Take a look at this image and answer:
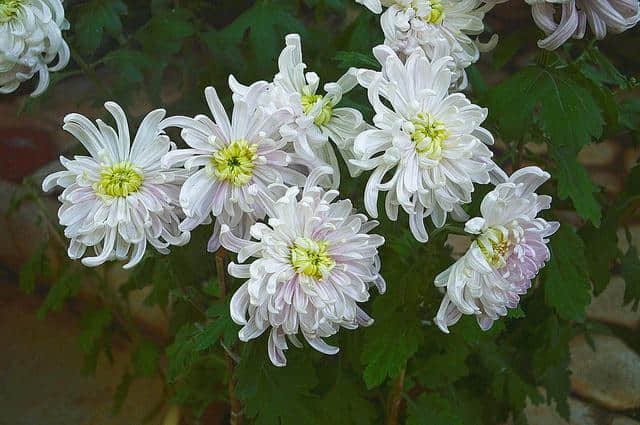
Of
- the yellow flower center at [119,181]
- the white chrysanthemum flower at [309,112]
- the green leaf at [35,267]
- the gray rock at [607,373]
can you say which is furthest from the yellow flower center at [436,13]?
the gray rock at [607,373]

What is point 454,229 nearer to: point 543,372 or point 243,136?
point 243,136

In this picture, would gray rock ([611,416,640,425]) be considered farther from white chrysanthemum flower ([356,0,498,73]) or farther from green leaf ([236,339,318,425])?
white chrysanthemum flower ([356,0,498,73])

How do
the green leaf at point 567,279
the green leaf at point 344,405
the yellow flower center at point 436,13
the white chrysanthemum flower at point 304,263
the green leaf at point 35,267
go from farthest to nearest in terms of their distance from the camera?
the green leaf at point 35,267, the green leaf at point 344,405, the green leaf at point 567,279, the yellow flower center at point 436,13, the white chrysanthemum flower at point 304,263

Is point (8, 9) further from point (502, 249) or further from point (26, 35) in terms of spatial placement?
point (502, 249)

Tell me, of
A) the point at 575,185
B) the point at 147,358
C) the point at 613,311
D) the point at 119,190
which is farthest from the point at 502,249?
the point at 613,311

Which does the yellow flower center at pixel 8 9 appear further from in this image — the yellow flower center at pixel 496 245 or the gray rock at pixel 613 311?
the gray rock at pixel 613 311
